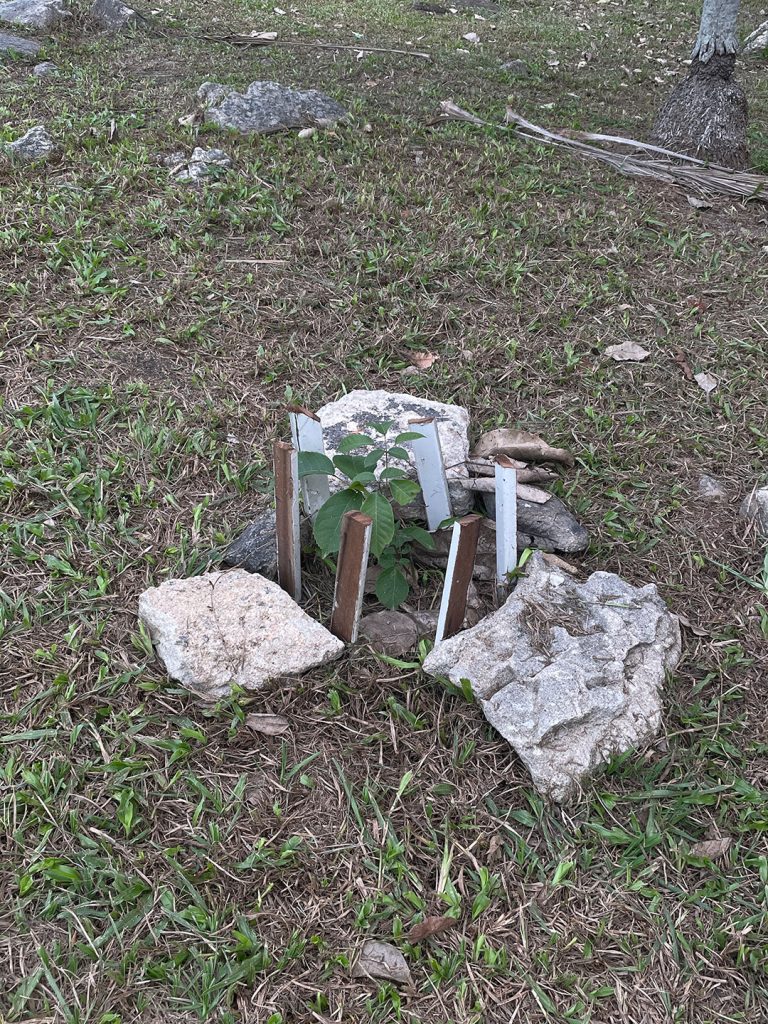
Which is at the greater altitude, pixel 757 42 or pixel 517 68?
pixel 757 42

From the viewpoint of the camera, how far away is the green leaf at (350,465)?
214 cm

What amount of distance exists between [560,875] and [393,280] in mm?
2639

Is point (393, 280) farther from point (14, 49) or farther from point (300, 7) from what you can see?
point (300, 7)

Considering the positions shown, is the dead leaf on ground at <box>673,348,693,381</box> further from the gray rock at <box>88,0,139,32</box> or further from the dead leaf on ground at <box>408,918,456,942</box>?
the gray rock at <box>88,0,139,32</box>

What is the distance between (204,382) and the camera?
300cm

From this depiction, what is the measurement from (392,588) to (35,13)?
6.04 m

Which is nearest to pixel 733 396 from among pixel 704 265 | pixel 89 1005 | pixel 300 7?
pixel 704 265

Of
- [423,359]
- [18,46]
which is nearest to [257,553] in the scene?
[423,359]

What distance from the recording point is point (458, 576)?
2080 mm

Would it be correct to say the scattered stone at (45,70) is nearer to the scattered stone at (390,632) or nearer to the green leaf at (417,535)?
the green leaf at (417,535)

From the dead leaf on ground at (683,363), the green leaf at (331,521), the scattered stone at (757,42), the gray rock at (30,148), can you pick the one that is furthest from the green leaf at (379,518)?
the scattered stone at (757,42)

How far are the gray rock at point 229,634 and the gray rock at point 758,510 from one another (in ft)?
4.78

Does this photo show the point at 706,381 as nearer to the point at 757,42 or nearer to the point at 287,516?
the point at 287,516

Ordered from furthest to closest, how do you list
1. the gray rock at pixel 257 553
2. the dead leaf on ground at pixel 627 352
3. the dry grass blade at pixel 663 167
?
the dry grass blade at pixel 663 167 → the dead leaf on ground at pixel 627 352 → the gray rock at pixel 257 553
